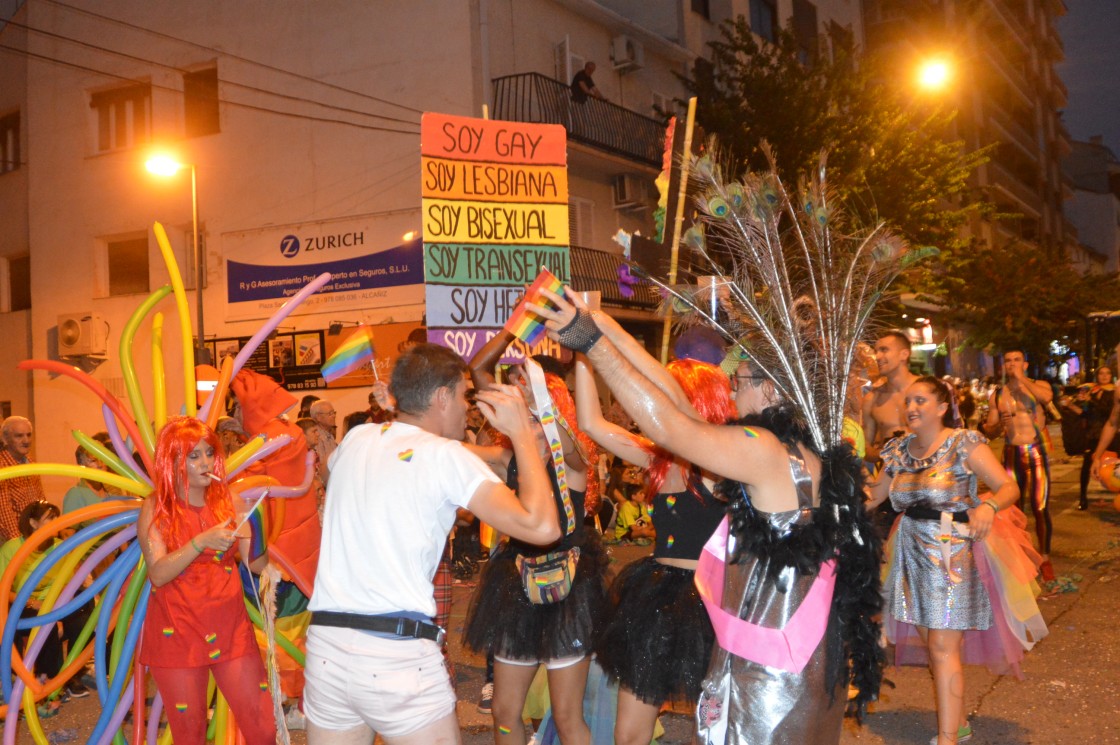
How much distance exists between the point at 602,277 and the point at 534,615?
50.3ft

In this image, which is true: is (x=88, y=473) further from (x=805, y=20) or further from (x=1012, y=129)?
(x=1012, y=129)

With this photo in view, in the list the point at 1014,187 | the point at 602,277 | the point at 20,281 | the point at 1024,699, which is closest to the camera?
the point at 1024,699

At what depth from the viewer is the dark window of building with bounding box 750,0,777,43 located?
79.6 ft

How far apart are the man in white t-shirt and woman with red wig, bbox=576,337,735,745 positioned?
0.66m

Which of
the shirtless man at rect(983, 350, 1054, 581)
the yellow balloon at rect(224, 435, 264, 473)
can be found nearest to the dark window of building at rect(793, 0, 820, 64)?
the shirtless man at rect(983, 350, 1054, 581)

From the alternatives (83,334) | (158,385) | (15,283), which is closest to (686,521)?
(158,385)

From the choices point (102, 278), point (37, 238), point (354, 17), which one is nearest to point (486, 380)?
point (354, 17)

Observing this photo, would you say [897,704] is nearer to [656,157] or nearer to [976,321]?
[656,157]

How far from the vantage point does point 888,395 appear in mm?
7078

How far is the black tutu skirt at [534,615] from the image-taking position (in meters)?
4.19

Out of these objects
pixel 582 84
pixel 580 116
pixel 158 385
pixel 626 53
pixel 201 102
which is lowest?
pixel 158 385

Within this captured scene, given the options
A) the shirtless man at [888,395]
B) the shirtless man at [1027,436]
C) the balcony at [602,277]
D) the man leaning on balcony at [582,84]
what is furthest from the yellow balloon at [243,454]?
the man leaning on balcony at [582,84]

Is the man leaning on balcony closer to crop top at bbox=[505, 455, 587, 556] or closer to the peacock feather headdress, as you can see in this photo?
crop top at bbox=[505, 455, 587, 556]

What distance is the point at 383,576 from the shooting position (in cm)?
310
